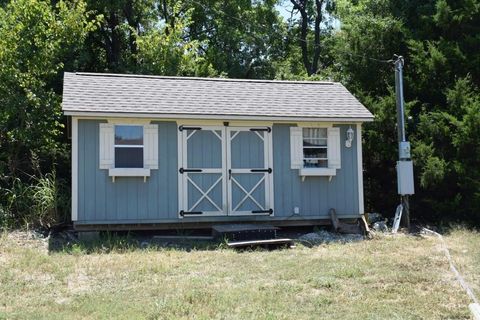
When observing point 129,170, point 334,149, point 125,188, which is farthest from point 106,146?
point 334,149

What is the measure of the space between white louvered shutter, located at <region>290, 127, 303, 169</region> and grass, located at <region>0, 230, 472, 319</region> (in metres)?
2.44

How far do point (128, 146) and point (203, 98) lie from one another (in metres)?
2.09

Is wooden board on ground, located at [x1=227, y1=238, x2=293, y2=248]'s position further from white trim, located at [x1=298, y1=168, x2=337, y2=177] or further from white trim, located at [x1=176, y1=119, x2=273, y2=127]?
white trim, located at [x1=176, y1=119, x2=273, y2=127]

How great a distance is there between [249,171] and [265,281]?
4.77m

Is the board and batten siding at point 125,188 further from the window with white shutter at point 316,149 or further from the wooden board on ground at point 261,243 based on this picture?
the window with white shutter at point 316,149

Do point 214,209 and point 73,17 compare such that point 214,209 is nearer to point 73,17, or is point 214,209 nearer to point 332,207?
point 332,207

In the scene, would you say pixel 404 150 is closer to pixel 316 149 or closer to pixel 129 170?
pixel 316 149

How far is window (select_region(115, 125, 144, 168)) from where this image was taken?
453 inches

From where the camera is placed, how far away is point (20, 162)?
1396 centimetres

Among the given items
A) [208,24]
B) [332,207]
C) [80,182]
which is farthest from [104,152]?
[208,24]

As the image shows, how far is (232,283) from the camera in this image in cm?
758

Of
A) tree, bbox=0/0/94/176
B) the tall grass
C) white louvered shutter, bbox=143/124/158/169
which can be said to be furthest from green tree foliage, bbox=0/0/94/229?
white louvered shutter, bbox=143/124/158/169

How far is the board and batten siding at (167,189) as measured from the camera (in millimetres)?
11281

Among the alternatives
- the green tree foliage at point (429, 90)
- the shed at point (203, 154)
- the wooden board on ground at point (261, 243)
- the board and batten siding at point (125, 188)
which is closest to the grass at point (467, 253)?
the green tree foliage at point (429, 90)
